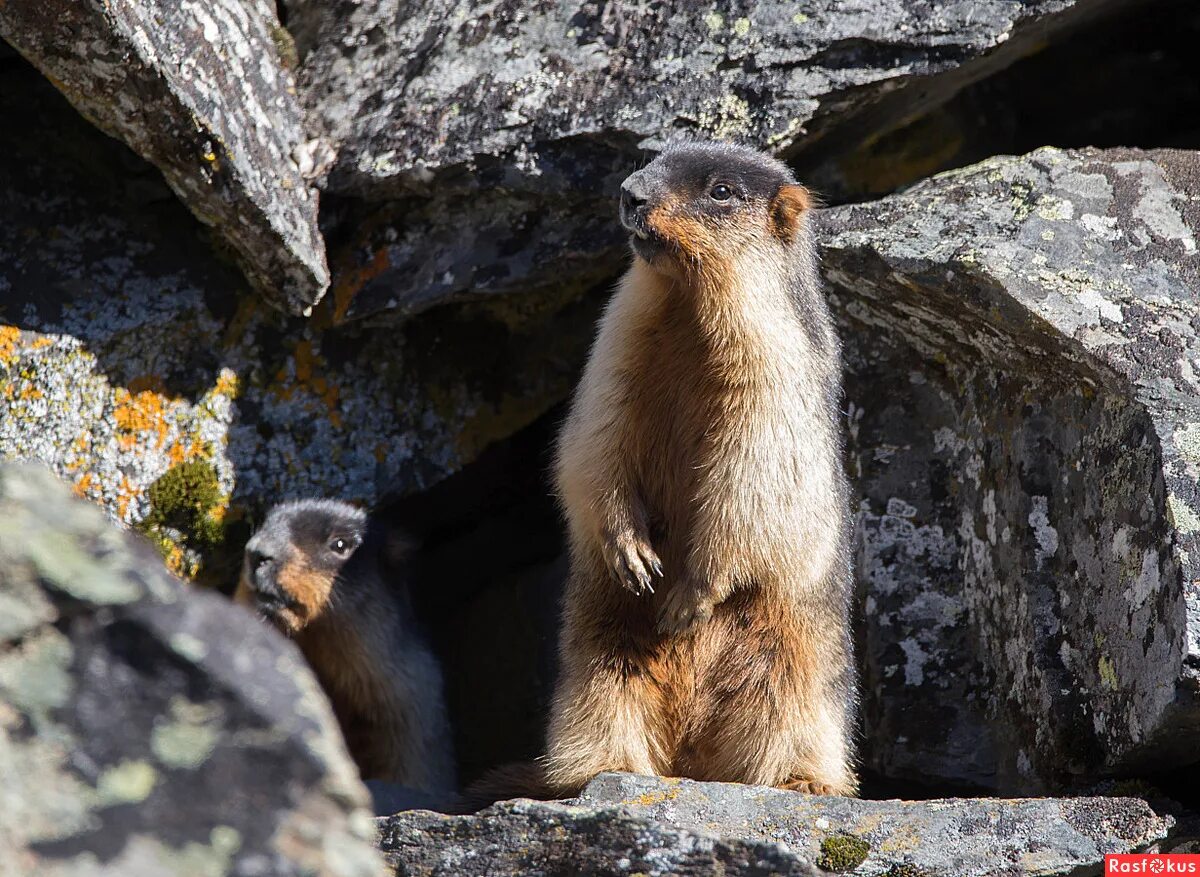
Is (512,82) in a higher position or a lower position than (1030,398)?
higher

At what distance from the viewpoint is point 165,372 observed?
6.47 meters

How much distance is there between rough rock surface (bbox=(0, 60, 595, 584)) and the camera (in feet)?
20.5

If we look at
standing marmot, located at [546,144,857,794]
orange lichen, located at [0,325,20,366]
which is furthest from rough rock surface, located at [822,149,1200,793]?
orange lichen, located at [0,325,20,366]

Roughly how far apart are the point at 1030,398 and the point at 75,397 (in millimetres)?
4618

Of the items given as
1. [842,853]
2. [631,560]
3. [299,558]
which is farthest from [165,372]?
[842,853]

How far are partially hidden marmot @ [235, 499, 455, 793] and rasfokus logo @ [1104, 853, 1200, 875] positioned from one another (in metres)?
3.66

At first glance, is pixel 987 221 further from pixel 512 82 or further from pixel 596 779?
pixel 596 779

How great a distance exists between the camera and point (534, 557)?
776cm

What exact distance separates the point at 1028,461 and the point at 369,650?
365cm

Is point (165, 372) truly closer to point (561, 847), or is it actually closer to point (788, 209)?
point (788, 209)

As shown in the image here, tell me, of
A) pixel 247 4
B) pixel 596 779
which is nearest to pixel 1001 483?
pixel 596 779

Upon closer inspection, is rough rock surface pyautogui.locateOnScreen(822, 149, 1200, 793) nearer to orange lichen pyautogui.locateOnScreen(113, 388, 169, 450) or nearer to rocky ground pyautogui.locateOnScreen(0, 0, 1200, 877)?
rocky ground pyautogui.locateOnScreen(0, 0, 1200, 877)

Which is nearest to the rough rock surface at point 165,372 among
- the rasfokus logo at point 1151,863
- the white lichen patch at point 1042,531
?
the white lichen patch at point 1042,531

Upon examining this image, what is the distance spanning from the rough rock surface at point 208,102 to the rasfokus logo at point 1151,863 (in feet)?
14.1
